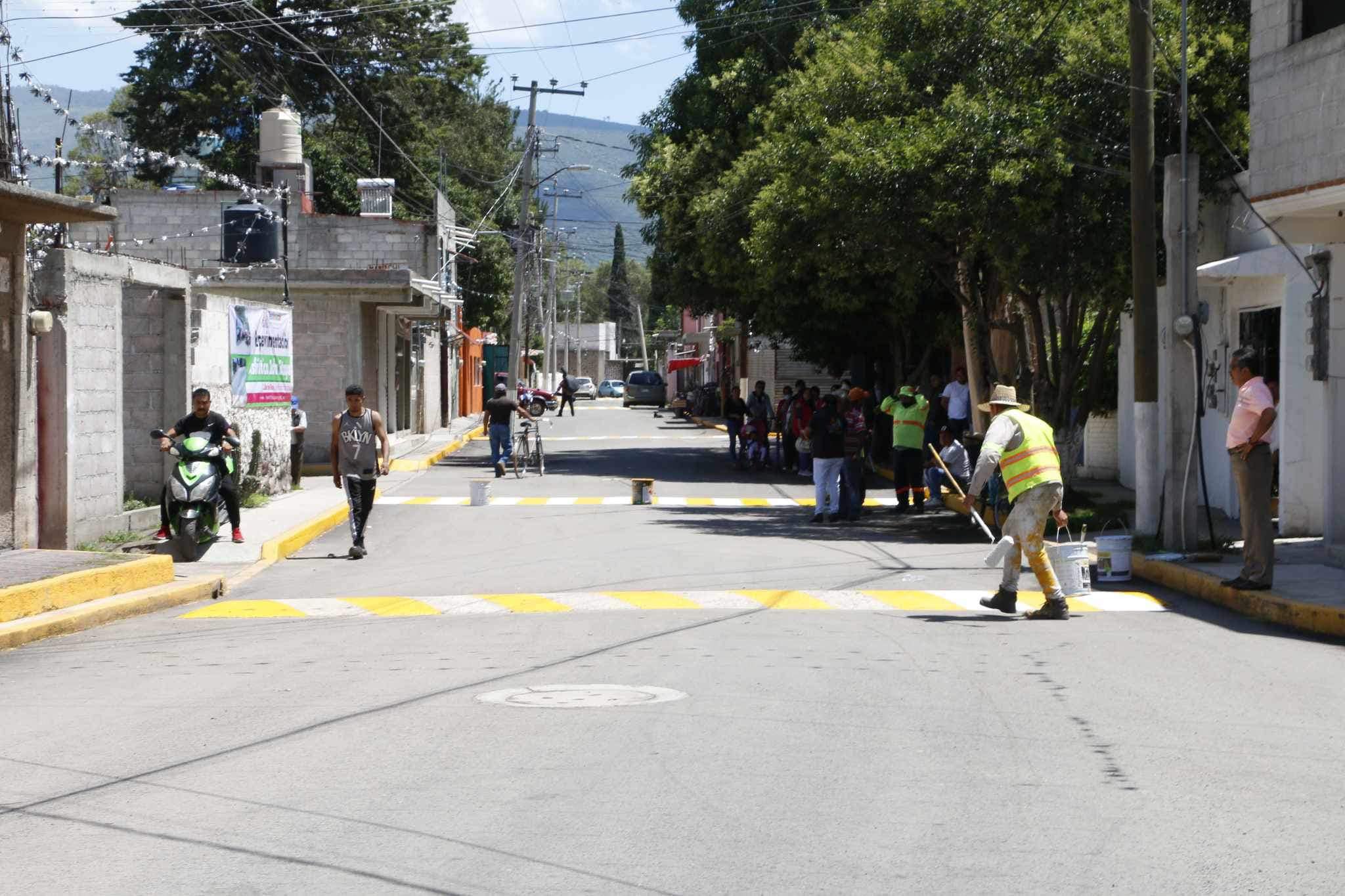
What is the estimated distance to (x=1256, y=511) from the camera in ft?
41.7

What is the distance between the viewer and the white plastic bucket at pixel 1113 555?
14.3m

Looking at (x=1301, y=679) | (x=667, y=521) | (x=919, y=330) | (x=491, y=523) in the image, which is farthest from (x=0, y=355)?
(x=919, y=330)

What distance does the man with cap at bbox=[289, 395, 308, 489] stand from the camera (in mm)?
25703

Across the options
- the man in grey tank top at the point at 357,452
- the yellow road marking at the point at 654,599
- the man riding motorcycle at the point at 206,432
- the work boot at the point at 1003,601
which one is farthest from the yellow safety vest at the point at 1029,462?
the man riding motorcycle at the point at 206,432

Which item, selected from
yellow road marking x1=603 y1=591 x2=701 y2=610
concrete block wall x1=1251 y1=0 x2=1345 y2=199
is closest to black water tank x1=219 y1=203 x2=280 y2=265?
yellow road marking x1=603 y1=591 x2=701 y2=610

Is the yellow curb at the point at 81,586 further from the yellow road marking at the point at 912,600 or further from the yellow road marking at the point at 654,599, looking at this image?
the yellow road marking at the point at 912,600

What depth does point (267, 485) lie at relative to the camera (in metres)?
24.0

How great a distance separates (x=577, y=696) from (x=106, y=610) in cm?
530

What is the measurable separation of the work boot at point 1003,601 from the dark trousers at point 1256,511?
2002mm

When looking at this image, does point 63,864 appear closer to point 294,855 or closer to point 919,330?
point 294,855

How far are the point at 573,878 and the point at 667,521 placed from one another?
53.1ft

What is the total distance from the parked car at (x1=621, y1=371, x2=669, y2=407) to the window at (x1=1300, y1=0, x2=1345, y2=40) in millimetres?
69964

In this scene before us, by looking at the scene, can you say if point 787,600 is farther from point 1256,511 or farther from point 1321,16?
A: point 1321,16

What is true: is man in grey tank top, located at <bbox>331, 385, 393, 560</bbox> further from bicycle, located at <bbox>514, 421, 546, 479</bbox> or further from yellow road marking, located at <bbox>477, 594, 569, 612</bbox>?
bicycle, located at <bbox>514, 421, 546, 479</bbox>
